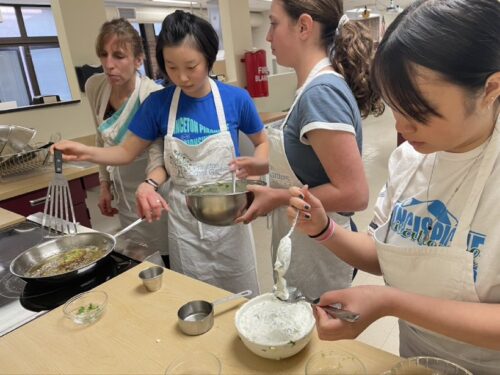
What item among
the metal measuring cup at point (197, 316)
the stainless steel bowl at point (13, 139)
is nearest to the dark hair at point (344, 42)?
the metal measuring cup at point (197, 316)

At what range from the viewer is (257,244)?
9.61 ft

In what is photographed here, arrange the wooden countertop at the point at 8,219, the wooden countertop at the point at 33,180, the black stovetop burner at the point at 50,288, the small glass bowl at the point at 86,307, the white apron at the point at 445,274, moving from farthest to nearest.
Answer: the wooden countertop at the point at 33,180, the wooden countertop at the point at 8,219, the black stovetop burner at the point at 50,288, the small glass bowl at the point at 86,307, the white apron at the point at 445,274

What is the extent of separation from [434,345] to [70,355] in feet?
2.54

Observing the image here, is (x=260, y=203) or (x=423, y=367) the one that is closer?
(x=423, y=367)

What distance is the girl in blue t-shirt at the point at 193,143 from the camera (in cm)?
129

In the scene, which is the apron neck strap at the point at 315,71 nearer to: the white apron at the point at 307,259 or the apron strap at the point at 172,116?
the white apron at the point at 307,259

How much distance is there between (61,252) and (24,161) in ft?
4.45

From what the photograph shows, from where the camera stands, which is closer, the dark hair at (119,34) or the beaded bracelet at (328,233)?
the beaded bracelet at (328,233)

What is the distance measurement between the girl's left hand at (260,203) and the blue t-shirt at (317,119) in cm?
11

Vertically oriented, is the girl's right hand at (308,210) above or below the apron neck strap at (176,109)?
below

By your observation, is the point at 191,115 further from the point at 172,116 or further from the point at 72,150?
the point at 72,150

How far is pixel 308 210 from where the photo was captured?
814mm

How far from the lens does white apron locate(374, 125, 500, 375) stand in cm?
64

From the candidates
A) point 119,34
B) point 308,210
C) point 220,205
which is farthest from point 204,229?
point 119,34
